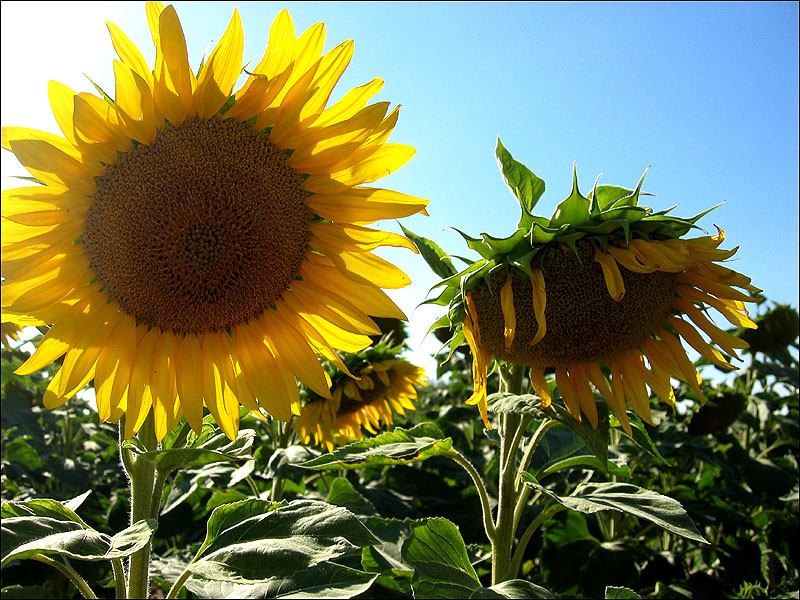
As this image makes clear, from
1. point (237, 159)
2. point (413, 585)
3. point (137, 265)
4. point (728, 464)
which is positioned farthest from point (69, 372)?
point (728, 464)

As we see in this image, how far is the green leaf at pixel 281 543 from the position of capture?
4.44 ft

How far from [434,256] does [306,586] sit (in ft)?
3.86

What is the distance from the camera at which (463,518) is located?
375 centimetres

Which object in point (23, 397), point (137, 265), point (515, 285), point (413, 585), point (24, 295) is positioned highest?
point (515, 285)

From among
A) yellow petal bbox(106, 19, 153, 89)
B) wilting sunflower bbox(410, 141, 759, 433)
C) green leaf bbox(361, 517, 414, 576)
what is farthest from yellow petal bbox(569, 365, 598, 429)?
yellow petal bbox(106, 19, 153, 89)

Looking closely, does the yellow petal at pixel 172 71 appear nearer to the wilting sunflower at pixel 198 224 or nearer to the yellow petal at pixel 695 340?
the wilting sunflower at pixel 198 224

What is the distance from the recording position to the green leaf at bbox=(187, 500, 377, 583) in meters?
1.35

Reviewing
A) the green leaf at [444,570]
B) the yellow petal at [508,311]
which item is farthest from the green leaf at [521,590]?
the yellow petal at [508,311]

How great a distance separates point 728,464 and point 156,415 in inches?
167

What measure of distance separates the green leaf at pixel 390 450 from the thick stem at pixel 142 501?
45 centimetres

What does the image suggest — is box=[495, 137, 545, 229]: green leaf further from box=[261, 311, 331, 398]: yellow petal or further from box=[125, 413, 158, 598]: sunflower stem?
box=[125, 413, 158, 598]: sunflower stem

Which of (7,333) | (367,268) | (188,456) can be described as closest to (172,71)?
(367,268)

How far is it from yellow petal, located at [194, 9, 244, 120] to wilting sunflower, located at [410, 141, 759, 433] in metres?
0.87

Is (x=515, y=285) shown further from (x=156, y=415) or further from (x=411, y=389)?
(x=411, y=389)
